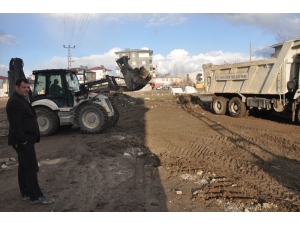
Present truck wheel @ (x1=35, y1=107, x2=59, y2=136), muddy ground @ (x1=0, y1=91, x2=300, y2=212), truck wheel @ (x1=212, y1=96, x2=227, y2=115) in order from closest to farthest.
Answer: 1. muddy ground @ (x1=0, y1=91, x2=300, y2=212)
2. truck wheel @ (x1=35, y1=107, x2=59, y2=136)
3. truck wheel @ (x1=212, y1=96, x2=227, y2=115)

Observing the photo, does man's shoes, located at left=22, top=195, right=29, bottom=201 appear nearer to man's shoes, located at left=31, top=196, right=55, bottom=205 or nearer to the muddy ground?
the muddy ground

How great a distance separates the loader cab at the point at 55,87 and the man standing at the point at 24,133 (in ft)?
17.3

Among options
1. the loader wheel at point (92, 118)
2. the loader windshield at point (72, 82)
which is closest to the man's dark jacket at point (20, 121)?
the loader wheel at point (92, 118)

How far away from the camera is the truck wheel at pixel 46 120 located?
9.15 m

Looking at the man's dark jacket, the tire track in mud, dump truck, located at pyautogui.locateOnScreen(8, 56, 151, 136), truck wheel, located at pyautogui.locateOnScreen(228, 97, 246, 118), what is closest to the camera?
the man's dark jacket

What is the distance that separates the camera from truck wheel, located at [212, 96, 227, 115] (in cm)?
1384

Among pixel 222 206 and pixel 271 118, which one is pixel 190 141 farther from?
pixel 271 118

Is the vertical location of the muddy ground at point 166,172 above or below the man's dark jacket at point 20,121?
below

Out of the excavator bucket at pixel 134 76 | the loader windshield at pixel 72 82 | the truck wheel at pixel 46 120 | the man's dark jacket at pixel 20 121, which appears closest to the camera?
the man's dark jacket at pixel 20 121

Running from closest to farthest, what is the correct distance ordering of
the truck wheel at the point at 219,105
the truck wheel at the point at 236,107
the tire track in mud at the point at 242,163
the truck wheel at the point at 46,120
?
1. the tire track in mud at the point at 242,163
2. the truck wheel at the point at 46,120
3. the truck wheel at the point at 236,107
4. the truck wheel at the point at 219,105

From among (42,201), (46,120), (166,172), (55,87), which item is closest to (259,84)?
(166,172)

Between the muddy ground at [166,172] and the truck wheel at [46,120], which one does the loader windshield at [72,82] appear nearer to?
the truck wheel at [46,120]

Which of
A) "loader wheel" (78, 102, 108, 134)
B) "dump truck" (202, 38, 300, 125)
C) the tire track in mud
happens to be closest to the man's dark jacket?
the tire track in mud

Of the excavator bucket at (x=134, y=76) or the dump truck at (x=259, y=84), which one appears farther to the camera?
the dump truck at (x=259, y=84)
